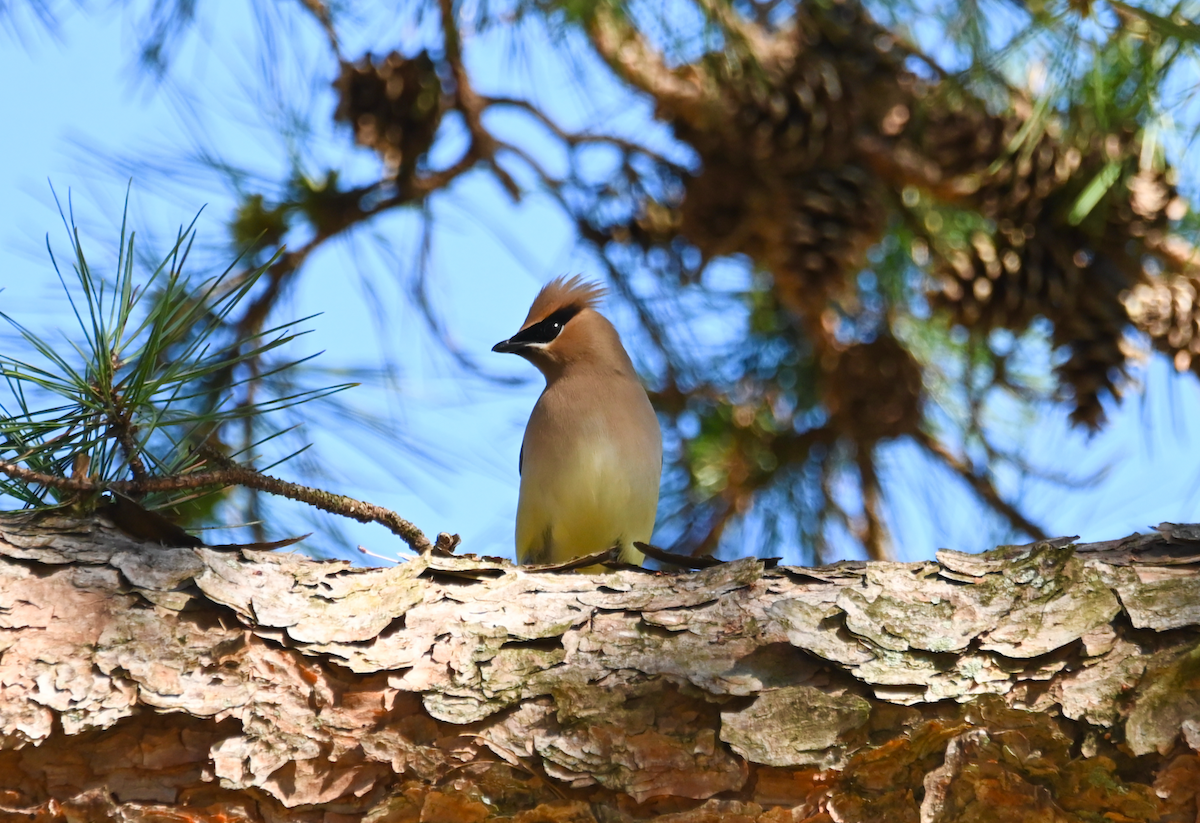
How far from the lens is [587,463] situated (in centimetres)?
340

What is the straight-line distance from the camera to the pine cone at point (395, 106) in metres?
3.90

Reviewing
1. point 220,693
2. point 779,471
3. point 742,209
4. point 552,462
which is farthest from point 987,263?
point 220,693

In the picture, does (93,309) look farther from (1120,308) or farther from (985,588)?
(1120,308)

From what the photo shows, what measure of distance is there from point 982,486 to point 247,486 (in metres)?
2.92

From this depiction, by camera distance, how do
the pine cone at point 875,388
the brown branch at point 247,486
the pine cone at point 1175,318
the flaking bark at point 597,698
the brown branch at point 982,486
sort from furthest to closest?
the pine cone at point 875,388, the brown branch at point 982,486, the pine cone at point 1175,318, the brown branch at point 247,486, the flaking bark at point 597,698

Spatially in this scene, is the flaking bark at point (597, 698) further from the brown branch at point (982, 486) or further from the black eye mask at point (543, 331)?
the brown branch at point (982, 486)

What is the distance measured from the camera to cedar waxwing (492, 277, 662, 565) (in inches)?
135

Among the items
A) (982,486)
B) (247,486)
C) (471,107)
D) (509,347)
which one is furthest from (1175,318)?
(247,486)

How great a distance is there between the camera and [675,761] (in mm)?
1797

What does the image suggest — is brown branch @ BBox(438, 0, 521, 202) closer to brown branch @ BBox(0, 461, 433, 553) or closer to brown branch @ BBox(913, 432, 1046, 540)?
brown branch @ BBox(913, 432, 1046, 540)

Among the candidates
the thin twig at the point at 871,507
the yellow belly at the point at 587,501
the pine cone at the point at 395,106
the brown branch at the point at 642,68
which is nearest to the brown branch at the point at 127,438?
the yellow belly at the point at 587,501

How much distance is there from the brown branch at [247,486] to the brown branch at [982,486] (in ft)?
8.17

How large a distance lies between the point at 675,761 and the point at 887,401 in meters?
2.73

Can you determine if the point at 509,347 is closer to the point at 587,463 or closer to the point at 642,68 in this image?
the point at 587,463
